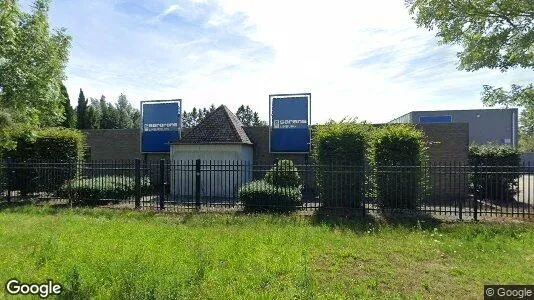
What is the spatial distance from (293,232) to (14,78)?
8877mm

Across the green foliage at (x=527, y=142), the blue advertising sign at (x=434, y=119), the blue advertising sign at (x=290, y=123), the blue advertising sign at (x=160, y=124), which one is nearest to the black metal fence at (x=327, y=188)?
the blue advertising sign at (x=290, y=123)

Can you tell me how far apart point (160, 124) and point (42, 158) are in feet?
17.1

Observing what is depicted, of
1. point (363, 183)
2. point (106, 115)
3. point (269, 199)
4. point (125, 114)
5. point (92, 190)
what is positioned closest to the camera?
point (363, 183)

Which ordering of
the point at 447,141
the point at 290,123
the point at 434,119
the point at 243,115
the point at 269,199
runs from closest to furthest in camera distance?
the point at 269,199 < the point at 447,141 < the point at 290,123 < the point at 434,119 < the point at 243,115

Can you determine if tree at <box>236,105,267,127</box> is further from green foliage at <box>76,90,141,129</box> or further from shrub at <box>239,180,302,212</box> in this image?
shrub at <box>239,180,302,212</box>

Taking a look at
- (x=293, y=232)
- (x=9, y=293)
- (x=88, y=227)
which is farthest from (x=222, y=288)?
(x=88, y=227)

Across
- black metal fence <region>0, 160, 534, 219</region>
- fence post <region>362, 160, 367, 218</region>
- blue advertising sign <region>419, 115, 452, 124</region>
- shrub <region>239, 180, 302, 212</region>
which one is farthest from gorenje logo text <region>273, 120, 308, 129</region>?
blue advertising sign <region>419, 115, 452, 124</region>

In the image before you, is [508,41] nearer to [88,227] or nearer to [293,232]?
[293,232]

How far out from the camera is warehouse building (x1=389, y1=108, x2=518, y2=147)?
4004 cm

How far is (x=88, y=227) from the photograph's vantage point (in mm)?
8812

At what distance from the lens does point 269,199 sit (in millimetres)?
11438

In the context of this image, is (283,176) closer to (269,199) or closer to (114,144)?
(269,199)

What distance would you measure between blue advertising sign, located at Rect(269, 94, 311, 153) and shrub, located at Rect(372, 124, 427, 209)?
16.5 feet

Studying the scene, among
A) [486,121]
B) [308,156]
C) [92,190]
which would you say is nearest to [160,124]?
[92,190]
